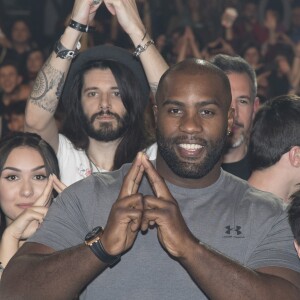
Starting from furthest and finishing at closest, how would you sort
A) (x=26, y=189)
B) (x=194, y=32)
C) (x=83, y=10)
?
(x=194, y=32) < (x=83, y=10) < (x=26, y=189)

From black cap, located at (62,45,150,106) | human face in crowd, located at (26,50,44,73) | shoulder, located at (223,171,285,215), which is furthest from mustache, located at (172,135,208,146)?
human face in crowd, located at (26,50,44,73)

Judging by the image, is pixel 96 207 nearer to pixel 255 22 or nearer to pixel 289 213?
pixel 289 213

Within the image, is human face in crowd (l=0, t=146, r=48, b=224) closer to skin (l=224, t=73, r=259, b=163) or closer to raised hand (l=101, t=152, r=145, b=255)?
skin (l=224, t=73, r=259, b=163)

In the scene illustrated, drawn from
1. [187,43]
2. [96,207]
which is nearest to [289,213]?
[96,207]

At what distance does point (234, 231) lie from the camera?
3633 mm

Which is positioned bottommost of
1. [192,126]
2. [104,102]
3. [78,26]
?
[192,126]

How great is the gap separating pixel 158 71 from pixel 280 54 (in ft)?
26.0

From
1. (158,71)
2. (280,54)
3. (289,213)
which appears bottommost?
(289,213)

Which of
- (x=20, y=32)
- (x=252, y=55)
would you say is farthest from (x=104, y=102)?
(x=252, y=55)

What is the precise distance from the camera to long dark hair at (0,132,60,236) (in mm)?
5141

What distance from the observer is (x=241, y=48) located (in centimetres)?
1298

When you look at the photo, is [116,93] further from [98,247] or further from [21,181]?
[98,247]

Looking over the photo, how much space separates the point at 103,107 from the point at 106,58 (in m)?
0.36

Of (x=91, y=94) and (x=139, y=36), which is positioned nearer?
(x=139, y=36)
